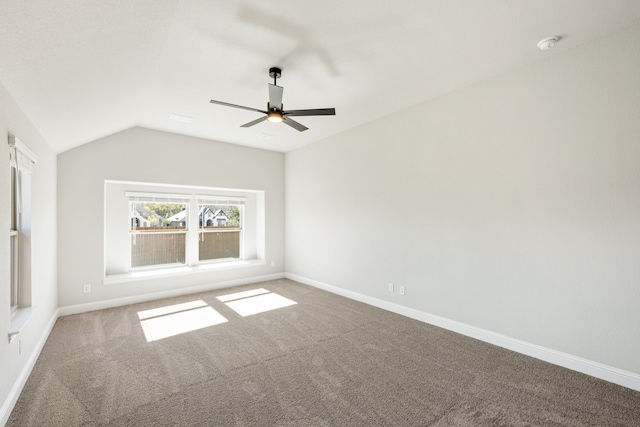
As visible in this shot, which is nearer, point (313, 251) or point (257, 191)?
point (313, 251)

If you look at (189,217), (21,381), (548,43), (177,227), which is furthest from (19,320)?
(548,43)

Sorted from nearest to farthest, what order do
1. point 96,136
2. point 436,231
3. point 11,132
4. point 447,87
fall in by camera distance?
1. point 11,132
2. point 447,87
3. point 436,231
4. point 96,136

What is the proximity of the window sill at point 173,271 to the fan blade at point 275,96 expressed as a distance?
3.68m

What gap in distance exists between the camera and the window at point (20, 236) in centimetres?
266

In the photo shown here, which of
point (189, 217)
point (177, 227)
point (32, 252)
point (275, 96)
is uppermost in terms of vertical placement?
point (275, 96)

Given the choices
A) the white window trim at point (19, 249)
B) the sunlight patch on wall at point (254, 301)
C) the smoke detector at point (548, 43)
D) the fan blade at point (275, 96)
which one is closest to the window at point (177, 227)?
the sunlight patch on wall at point (254, 301)

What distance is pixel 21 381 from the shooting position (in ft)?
7.77

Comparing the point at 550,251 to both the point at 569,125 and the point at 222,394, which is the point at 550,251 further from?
the point at 222,394

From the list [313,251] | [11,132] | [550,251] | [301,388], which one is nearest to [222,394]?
[301,388]

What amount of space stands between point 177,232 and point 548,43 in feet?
19.2

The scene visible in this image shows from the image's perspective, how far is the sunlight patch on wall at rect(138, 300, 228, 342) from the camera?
3562 millimetres

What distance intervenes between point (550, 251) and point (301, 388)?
2.63 metres

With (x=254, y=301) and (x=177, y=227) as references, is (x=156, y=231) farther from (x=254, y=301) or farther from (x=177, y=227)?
(x=254, y=301)

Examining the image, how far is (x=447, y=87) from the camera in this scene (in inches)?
135
